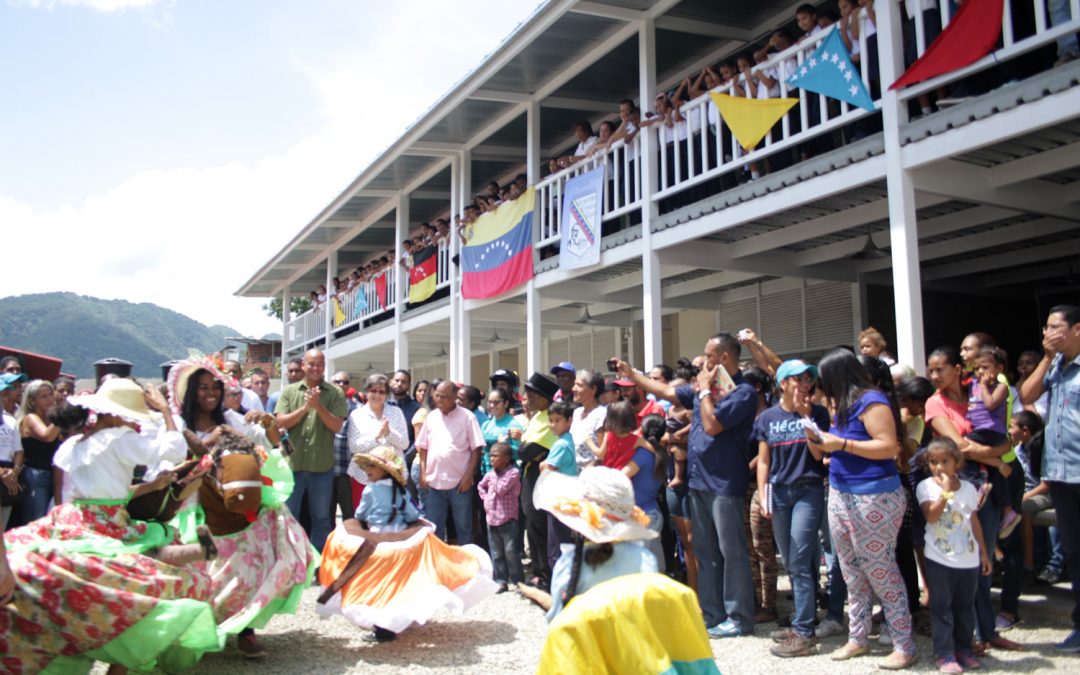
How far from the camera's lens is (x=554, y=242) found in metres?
11.5

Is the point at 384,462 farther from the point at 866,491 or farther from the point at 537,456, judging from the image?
the point at 866,491

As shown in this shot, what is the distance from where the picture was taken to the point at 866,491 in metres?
4.72

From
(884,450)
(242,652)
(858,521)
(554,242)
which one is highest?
(554,242)

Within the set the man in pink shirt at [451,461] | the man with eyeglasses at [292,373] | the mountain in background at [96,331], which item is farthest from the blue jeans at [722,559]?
the mountain in background at [96,331]

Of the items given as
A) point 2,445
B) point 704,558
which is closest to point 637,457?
point 704,558

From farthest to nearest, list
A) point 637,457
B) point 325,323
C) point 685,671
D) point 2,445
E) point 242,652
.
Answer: point 325,323, point 2,445, point 637,457, point 242,652, point 685,671

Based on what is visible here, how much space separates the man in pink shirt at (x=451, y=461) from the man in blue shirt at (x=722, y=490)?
2181 millimetres

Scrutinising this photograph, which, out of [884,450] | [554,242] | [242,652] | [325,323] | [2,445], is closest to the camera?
[884,450]

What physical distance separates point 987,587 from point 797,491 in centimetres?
116

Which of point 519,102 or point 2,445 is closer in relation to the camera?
point 2,445

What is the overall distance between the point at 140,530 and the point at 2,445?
303 centimetres

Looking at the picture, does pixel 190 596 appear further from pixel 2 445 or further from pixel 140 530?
pixel 2 445

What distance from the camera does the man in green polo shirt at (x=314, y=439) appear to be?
7.30 m

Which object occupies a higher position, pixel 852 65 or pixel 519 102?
pixel 519 102
